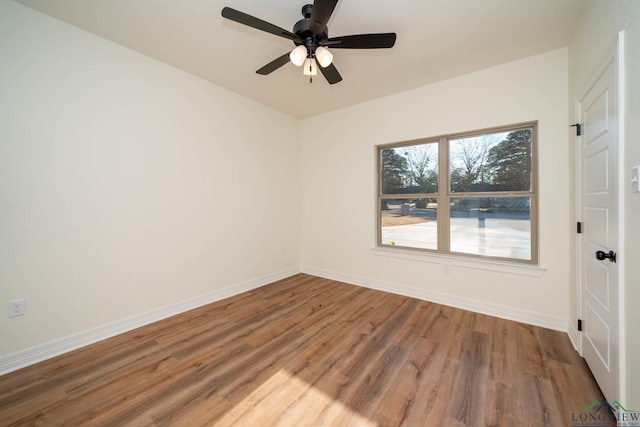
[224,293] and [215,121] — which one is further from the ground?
[215,121]

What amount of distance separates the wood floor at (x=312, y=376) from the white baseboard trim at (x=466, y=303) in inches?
4.3

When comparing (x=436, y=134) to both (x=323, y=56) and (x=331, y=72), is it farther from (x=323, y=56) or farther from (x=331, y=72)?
(x=323, y=56)

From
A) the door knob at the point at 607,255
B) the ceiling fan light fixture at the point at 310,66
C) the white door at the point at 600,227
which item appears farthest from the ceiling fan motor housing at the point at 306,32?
the door knob at the point at 607,255

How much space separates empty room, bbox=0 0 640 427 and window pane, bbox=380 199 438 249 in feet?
0.10

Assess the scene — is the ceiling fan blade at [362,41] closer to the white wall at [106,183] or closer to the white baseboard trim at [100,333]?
the white wall at [106,183]

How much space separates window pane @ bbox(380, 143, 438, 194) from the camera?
3.45m

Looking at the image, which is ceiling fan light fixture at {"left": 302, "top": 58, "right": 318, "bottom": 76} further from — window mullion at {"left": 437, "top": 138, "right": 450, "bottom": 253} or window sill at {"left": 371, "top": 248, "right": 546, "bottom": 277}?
window sill at {"left": 371, "top": 248, "right": 546, "bottom": 277}

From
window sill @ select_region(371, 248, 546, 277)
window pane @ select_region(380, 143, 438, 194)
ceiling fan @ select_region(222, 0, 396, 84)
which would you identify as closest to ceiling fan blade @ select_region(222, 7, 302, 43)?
ceiling fan @ select_region(222, 0, 396, 84)

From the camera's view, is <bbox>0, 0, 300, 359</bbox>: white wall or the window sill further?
the window sill

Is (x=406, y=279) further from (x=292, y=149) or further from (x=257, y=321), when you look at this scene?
(x=292, y=149)

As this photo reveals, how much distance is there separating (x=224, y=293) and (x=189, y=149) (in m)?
1.96

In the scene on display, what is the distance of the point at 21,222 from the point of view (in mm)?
2006

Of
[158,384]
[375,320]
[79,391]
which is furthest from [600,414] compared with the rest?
[79,391]

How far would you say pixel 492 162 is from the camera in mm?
3004
